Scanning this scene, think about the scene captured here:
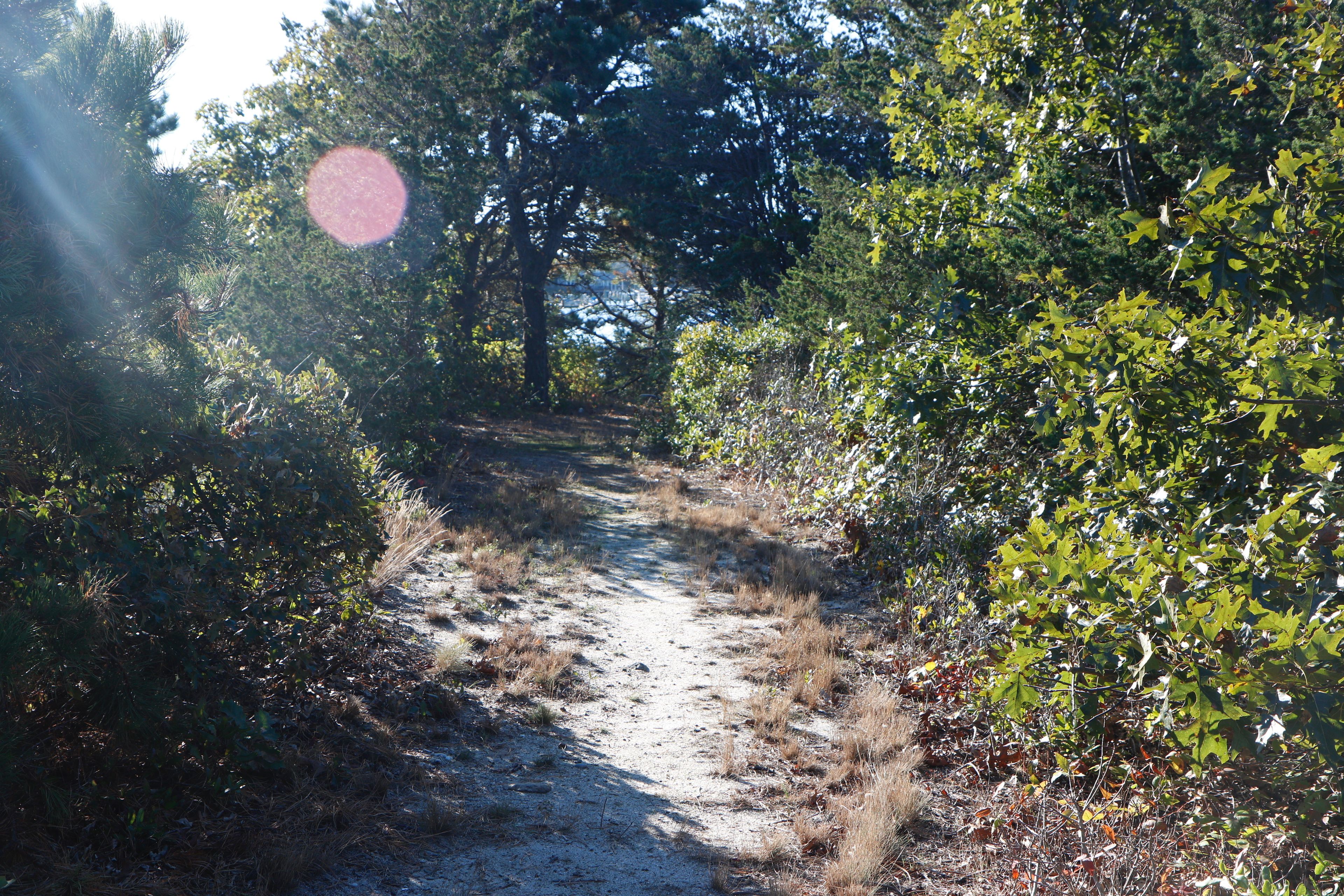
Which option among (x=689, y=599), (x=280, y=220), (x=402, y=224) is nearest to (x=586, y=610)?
(x=689, y=599)

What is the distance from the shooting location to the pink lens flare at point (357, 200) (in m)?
12.8

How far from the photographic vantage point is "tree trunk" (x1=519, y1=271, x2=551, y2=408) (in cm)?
2283

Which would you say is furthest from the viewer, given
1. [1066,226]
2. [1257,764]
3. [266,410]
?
[1066,226]

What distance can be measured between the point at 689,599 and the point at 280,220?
31.9ft

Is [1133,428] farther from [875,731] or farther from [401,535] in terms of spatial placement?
[401,535]

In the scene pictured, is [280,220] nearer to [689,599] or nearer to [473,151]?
[473,151]

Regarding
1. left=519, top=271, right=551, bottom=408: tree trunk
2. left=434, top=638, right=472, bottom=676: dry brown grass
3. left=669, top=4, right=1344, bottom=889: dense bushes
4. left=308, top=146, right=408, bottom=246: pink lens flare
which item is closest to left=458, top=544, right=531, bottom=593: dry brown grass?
left=434, top=638, right=472, bottom=676: dry brown grass

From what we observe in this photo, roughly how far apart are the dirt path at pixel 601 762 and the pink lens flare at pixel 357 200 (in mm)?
7001

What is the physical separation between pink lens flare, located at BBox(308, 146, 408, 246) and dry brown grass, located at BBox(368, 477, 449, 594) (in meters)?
5.93

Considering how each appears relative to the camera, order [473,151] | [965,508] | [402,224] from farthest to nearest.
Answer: [473,151] < [402,224] < [965,508]

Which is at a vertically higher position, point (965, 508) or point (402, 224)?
point (402, 224)

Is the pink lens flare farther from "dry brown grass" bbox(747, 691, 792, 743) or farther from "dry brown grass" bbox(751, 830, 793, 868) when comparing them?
"dry brown grass" bbox(751, 830, 793, 868)

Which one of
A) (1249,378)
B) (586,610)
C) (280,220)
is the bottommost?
(586,610)

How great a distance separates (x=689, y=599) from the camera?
7.50 m
